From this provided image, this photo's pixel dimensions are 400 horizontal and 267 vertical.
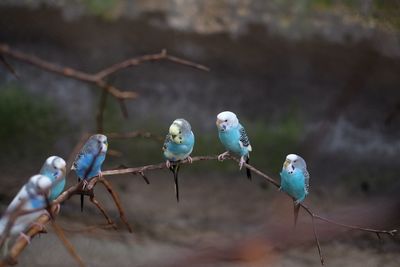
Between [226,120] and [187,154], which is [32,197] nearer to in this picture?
[187,154]

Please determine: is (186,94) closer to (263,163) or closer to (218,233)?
(263,163)

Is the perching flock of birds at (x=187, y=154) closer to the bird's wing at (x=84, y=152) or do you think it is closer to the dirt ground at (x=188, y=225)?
the bird's wing at (x=84, y=152)

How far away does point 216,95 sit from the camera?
9.87ft

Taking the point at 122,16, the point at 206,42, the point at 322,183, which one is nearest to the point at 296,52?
the point at 206,42

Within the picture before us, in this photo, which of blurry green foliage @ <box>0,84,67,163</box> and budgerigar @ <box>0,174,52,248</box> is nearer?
budgerigar @ <box>0,174,52,248</box>

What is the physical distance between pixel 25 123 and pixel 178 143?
1583 millimetres

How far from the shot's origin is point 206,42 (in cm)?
289

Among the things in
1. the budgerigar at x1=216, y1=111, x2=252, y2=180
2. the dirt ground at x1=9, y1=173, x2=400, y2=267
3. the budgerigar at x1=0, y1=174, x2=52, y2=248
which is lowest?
the dirt ground at x1=9, y1=173, x2=400, y2=267

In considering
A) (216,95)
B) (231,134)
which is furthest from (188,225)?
(231,134)

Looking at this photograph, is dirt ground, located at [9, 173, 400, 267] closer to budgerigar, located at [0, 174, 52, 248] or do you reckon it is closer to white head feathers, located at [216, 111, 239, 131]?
white head feathers, located at [216, 111, 239, 131]

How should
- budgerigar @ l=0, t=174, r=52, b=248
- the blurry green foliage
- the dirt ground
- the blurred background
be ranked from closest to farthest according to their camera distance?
1. budgerigar @ l=0, t=174, r=52, b=248
2. the dirt ground
3. the blurred background
4. the blurry green foliage

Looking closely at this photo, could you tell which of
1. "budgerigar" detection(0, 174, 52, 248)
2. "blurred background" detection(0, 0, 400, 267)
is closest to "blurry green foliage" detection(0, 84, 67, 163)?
"blurred background" detection(0, 0, 400, 267)

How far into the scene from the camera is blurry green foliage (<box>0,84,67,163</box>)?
2895 mm

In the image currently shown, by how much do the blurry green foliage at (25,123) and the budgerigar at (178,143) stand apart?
148cm
